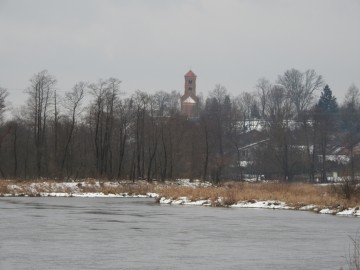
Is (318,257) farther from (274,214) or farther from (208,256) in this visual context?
(274,214)

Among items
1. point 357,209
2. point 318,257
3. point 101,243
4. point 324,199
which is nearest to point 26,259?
point 101,243

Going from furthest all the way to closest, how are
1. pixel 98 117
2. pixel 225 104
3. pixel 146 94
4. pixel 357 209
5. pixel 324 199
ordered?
pixel 225 104, pixel 146 94, pixel 98 117, pixel 324 199, pixel 357 209

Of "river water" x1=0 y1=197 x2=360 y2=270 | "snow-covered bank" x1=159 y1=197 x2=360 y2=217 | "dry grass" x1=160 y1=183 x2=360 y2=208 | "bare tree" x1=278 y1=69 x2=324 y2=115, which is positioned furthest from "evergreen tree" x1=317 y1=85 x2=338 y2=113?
"river water" x1=0 y1=197 x2=360 y2=270

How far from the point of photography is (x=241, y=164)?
413ft

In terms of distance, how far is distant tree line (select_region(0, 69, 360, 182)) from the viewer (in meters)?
92.6

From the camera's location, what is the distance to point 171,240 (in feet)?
87.8

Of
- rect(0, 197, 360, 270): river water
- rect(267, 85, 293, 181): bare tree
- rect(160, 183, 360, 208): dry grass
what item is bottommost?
rect(0, 197, 360, 270): river water

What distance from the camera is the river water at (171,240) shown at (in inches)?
812

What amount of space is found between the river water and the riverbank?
4099mm

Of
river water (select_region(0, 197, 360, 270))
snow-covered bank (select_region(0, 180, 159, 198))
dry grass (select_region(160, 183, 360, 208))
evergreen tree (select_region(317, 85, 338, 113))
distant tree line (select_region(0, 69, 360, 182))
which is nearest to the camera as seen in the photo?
river water (select_region(0, 197, 360, 270))

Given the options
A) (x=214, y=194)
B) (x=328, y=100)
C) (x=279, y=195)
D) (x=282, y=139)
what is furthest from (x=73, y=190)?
(x=328, y=100)

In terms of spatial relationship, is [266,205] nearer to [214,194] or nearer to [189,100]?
[214,194]

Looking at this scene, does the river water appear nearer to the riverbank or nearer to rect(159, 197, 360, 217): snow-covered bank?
rect(159, 197, 360, 217): snow-covered bank

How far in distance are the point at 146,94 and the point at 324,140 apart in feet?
97.9
